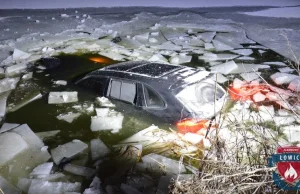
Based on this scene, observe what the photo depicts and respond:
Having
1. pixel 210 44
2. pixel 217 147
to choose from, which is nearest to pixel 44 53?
pixel 210 44

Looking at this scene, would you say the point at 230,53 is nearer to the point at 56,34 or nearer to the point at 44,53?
the point at 44,53

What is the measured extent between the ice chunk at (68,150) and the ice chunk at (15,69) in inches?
174

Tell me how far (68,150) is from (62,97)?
6.36 feet

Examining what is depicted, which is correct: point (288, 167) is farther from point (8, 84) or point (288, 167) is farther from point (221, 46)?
point (221, 46)

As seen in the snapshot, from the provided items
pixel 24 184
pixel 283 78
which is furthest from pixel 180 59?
pixel 24 184

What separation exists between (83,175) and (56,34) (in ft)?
28.9

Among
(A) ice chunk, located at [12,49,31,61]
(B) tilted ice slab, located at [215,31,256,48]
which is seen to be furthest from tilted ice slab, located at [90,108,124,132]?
(B) tilted ice slab, located at [215,31,256,48]

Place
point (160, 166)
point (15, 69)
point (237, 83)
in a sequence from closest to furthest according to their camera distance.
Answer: point (160, 166) < point (237, 83) < point (15, 69)

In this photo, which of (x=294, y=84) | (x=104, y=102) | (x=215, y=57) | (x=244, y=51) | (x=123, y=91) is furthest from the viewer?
(x=244, y=51)

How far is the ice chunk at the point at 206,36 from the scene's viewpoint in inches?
414

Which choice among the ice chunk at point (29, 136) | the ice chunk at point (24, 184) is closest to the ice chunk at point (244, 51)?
the ice chunk at point (29, 136)

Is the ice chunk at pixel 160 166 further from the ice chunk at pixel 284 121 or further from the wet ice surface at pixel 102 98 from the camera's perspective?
the ice chunk at pixel 284 121

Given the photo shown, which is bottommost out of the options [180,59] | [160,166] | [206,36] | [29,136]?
[160,166]

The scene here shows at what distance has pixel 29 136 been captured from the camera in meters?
5.09
